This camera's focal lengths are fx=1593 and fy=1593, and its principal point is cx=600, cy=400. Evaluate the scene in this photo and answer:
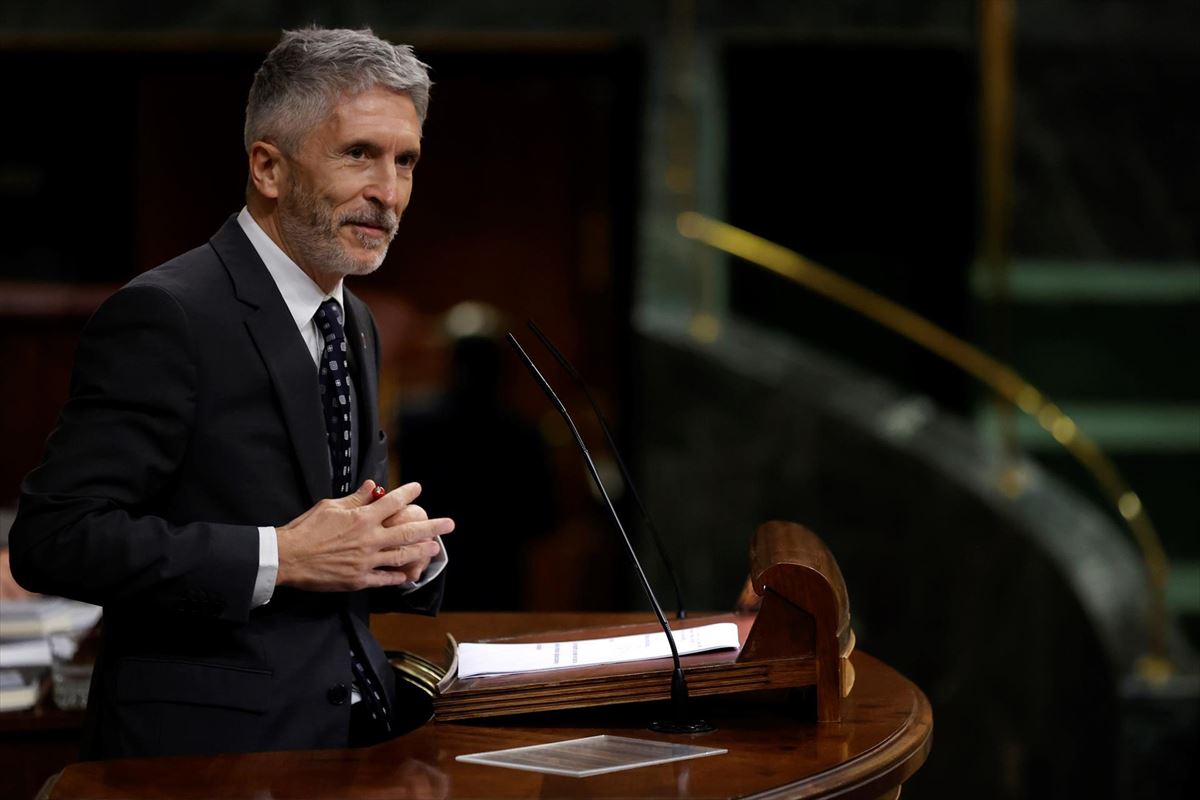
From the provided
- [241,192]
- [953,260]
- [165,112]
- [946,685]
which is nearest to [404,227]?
[241,192]

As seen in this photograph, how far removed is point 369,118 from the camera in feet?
6.88

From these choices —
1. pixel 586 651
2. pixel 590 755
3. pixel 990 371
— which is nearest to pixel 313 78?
pixel 586 651

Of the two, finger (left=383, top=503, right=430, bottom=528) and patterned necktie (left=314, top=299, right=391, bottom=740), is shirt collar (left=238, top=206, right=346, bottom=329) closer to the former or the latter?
patterned necktie (left=314, top=299, right=391, bottom=740)

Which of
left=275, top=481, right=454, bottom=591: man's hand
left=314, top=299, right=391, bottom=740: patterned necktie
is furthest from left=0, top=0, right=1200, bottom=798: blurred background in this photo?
left=275, top=481, right=454, bottom=591: man's hand

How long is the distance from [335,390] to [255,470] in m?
0.20

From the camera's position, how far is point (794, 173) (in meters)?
7.16

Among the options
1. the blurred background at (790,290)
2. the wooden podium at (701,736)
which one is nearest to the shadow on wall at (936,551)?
the blurred background at (790,290)

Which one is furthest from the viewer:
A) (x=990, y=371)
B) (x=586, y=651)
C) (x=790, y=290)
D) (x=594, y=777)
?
(x=790, y=290)

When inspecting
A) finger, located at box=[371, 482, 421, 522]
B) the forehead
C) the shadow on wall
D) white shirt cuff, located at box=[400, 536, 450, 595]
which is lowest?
the shadow on wall

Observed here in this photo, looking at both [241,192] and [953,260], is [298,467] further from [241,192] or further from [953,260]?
[241,192]

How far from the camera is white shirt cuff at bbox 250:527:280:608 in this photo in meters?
1.91

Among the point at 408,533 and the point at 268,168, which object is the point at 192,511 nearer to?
the point at 408,533

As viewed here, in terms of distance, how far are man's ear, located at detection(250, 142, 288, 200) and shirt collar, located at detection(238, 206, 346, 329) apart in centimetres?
6

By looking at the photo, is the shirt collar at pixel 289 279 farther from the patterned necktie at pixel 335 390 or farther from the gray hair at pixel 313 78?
the gray hair at pixel 313 78
